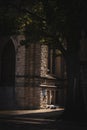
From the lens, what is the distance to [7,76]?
3941cm

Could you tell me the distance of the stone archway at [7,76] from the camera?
38.5 meters

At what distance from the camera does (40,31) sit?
24875 millimetres

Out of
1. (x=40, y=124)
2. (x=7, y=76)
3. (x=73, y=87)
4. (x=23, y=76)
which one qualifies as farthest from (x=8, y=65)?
(x=40, y=124)

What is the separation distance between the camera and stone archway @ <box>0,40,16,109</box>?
38.5 metres

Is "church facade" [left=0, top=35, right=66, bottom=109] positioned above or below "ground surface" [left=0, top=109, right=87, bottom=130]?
above

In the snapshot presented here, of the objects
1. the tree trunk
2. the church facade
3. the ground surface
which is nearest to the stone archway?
the church facade

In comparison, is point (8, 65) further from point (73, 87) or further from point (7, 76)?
point (73, 87)

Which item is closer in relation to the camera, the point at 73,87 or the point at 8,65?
the point at 73,87

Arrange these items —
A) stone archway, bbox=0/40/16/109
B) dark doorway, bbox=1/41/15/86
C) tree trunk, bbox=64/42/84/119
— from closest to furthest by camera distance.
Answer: tree trunk, bbox=64/42/84/119
stone archway, bbox=0/40/16/109
dark doorway, bbox=1/41/15/86

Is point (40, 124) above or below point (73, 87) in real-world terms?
below

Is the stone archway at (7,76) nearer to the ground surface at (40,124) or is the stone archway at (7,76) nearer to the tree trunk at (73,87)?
the ground surface at (40,124)

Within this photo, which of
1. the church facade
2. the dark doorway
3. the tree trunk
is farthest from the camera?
the dark doorway

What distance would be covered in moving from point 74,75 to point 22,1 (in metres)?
5.53

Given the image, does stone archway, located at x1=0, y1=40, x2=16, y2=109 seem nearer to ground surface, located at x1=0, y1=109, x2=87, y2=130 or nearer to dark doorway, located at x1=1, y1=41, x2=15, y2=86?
dark doorway, located at x1=1, y1=41, x2=15, y2=86
